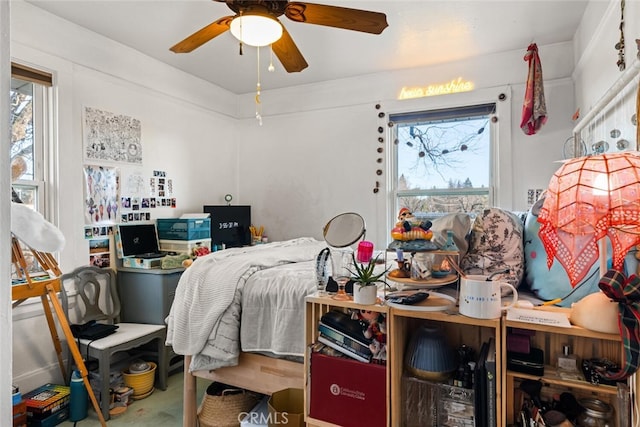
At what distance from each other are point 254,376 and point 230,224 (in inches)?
Result: 95.8

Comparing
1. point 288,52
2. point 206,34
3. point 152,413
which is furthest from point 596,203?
point 152,413

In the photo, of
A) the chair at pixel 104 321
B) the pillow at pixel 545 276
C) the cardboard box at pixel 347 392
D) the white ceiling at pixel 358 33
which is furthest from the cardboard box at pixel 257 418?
the white ceiling at pixel 358 33

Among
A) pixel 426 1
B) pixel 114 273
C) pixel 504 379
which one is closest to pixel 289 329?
pixel 504 379

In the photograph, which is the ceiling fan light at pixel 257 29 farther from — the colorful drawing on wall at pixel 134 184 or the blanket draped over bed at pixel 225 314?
the colorful drawing on wall at pixel 134 184

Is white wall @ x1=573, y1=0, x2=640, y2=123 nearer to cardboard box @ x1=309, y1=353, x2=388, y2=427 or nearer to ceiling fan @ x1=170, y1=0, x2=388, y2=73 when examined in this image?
ceiling fan @ x1=170, y1=0, x2=388, y2=73

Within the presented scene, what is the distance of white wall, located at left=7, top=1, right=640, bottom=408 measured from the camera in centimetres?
272

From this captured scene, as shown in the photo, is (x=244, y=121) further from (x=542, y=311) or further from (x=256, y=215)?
(x=542, y=311)

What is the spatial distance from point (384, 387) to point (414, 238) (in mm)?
574

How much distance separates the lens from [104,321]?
2.91 metres

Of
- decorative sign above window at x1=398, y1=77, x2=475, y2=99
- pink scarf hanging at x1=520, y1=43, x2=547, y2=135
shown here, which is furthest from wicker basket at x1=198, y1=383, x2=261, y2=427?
decorative sign above window at x1=398, y1=77, x2=475, y2=99

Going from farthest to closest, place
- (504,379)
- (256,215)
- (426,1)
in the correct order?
(256,215) → (426,1) → (504,379)

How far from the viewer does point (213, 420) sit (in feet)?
6.33

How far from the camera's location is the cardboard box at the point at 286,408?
1674mm

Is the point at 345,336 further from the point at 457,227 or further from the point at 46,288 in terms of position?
the point at 46,288
